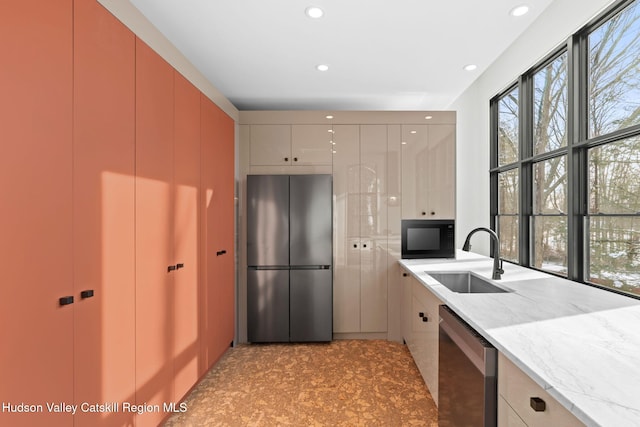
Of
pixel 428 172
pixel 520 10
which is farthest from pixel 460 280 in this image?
pixel 520 10

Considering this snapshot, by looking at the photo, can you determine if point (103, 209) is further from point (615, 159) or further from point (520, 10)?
point (615, 159)

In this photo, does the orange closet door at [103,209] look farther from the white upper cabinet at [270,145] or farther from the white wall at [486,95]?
the white wall at [486,95]

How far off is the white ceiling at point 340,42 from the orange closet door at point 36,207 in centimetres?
87

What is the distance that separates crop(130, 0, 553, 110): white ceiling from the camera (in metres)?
1.83

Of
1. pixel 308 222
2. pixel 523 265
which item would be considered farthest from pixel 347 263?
pixel 523 265

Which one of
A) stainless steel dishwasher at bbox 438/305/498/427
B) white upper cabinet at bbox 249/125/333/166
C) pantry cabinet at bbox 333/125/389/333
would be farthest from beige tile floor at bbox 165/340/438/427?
white upper cabinet at bbox 249/125/333/166

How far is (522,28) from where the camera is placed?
2.02 meters

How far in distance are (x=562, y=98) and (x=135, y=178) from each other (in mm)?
2883

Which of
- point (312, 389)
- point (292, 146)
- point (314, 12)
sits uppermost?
point (314, 12)

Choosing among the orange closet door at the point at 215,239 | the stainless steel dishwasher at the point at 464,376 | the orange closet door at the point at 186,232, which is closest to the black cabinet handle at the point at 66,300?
the orange closet door at the point at 186,232

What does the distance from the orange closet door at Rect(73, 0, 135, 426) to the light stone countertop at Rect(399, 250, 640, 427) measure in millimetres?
1647

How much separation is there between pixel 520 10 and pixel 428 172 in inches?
61.2

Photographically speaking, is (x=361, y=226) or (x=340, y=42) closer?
(x=340, y=42)

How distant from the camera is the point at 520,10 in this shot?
6.10 feet
